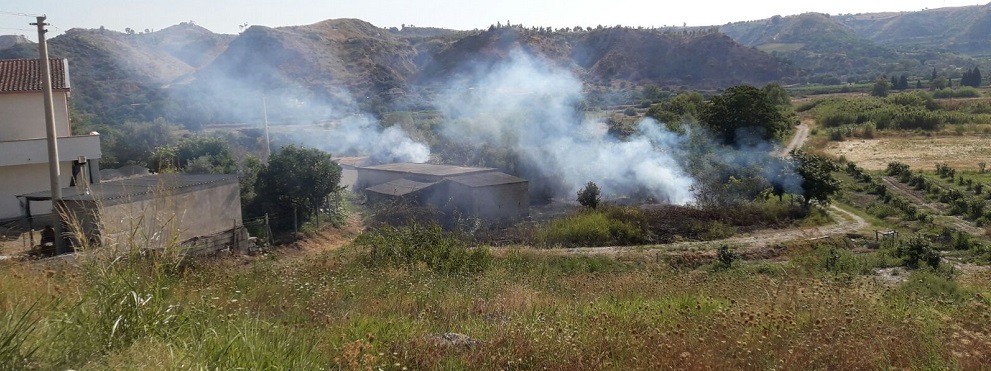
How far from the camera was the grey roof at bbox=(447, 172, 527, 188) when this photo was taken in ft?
84.6

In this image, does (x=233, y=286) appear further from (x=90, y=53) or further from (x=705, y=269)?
(x=90, y=53)

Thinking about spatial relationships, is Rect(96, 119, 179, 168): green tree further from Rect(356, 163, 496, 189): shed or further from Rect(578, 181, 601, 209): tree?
Rect(578, 181, 601, 209): tree

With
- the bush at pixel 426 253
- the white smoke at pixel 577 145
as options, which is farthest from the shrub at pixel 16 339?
the white smoke at pixel 577 145

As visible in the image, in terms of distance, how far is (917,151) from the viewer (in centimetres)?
4428

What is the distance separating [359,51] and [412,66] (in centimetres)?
779

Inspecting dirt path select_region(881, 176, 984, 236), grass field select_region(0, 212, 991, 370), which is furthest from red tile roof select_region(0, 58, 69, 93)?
dirt path select_region(881, 176, 984, 236)

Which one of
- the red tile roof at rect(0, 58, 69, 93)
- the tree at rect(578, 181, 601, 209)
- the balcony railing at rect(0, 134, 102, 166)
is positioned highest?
the red tile roof at rect(0, 58, 69, 93)

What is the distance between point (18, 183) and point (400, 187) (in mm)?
11926

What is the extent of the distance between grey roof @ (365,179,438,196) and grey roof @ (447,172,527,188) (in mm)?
1137

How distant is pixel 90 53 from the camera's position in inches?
2899

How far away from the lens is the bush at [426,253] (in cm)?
1132

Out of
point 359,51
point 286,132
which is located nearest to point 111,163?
point 286,132

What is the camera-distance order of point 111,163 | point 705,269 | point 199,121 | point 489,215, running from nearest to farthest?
point 705,269 → point 489,215 → point 111,163 → point 199,121

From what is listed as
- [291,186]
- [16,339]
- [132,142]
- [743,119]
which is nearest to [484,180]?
[291,186]
